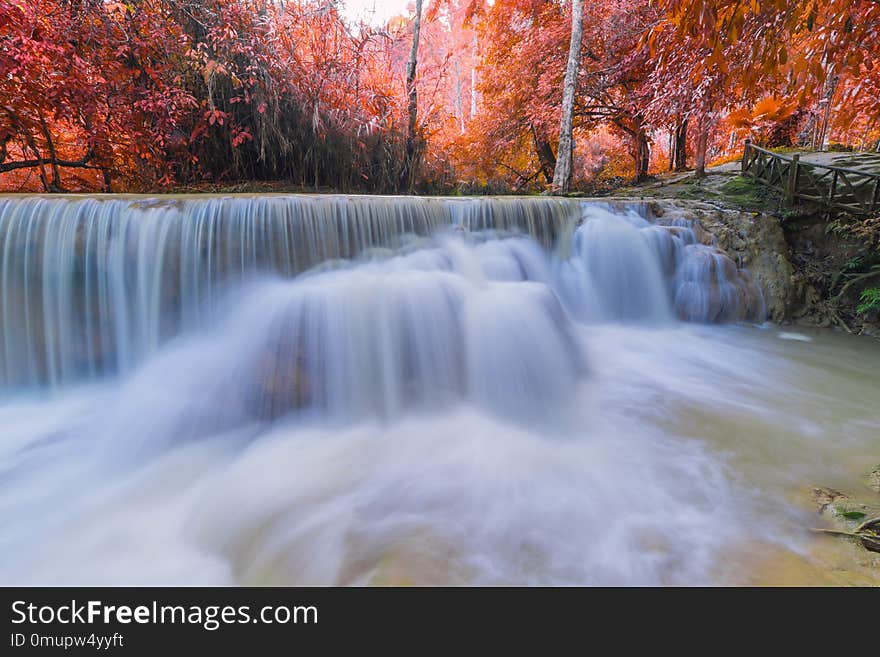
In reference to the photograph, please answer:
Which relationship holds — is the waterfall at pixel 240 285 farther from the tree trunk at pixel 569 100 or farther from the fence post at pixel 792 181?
the tree trunk at pixel 569 100

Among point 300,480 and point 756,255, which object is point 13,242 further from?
point 756,255

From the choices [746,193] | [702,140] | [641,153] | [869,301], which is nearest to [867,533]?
[869,301]

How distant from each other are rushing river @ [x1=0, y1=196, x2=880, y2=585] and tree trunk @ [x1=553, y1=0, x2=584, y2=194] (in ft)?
15.9

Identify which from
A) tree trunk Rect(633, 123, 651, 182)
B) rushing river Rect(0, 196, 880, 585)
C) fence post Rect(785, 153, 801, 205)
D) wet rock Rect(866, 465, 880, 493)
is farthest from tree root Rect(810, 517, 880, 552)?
tree trunk Rect(633, 123, 651, 182)

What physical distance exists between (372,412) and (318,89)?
6.88 m

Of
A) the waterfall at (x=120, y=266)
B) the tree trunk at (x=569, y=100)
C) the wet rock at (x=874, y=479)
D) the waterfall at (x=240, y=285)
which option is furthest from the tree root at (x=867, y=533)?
the tree trunk at (x=569, y=100)

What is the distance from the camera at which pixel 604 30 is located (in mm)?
10375

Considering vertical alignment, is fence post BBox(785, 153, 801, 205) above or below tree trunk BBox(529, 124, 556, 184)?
below

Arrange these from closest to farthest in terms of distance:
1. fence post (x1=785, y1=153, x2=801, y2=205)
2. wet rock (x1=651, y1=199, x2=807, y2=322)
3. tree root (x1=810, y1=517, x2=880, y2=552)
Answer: tree root (x1=810, y1=517, x2=880, y2=552) < wet rock (x1=651, y1=199, x2=807, y2=322) < fence post (x1=785, y1=153, x2=801, y2=205)

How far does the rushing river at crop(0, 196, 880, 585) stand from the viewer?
1.98 m

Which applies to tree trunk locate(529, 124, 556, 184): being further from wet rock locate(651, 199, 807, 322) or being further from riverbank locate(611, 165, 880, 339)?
wet rock locate(651, 199, 807, 322)

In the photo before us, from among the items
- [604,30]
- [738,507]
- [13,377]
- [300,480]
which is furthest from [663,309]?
[604,30]

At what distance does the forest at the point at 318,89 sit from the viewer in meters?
5.12
